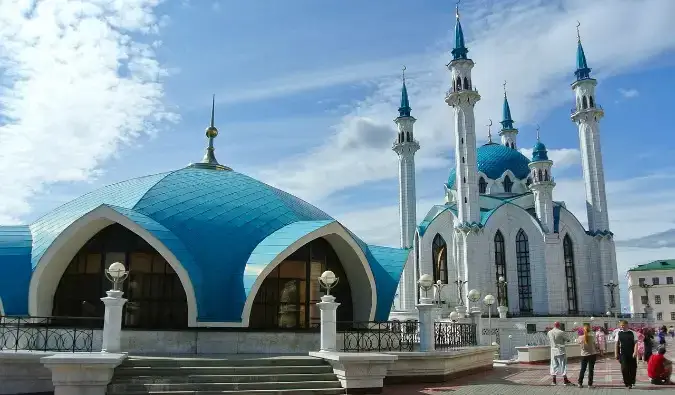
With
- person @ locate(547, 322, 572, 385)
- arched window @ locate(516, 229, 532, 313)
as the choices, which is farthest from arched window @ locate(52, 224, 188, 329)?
arched window @ locate(516, 229, 532, 313)

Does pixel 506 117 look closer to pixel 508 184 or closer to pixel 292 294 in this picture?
pixel 508 184

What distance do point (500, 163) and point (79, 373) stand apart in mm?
49382

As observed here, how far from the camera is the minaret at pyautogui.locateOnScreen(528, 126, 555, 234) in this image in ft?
149

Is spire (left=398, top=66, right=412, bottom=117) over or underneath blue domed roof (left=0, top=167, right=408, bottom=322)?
over

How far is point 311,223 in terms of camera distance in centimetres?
1686

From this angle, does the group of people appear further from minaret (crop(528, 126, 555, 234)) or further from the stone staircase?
minaret (crop(528, 126, 555, 234))

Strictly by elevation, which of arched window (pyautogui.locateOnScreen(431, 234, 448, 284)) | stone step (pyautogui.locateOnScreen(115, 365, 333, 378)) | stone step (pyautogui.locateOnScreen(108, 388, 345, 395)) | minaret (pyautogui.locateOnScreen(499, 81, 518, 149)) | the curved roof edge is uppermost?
minaret (pyautogui.locateOnScreen(499, 81, 518, 149))

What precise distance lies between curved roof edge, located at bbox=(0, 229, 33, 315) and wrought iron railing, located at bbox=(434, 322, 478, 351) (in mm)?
10844

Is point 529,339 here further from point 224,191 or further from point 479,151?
point 479,151

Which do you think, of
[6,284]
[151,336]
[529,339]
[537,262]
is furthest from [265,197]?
[537,262]

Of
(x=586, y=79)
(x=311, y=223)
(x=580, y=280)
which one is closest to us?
(x=311, y=223)

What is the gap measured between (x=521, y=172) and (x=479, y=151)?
459 cm

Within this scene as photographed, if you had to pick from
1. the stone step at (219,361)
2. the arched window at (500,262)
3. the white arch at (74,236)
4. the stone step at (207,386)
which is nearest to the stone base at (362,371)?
the stone step at (207,386)

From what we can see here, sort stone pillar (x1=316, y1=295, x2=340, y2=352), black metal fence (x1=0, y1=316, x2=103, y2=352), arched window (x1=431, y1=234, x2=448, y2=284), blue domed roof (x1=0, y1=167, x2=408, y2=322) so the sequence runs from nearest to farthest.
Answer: stone pillar (x1=316, y1=295, x2=340, y2=352), black metal fence (x1=0, y1=316, x2=103, y2=352), blue domed roof (x1=0, y1=167, x2=408, y2=322), arched window (x1=431, y1=234, x2=448, y2=284)
